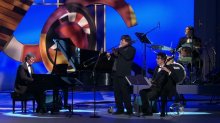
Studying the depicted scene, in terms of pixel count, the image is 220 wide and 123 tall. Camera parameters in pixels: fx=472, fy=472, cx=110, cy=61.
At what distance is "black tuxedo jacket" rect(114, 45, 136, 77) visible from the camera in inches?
403

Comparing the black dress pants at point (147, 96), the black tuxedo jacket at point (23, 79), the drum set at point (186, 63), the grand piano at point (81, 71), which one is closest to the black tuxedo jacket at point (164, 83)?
the black dress pants at point (147, 96)

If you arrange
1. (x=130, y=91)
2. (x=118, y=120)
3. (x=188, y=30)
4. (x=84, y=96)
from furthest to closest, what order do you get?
(x=84, y=96) → (x=188, y=30) → (x=130, y=91) → (x=118, y=120)

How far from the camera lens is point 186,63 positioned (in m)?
12.9

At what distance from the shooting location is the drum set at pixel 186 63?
11.7 metres

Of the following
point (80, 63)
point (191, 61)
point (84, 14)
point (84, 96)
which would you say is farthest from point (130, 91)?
point (84, 14)

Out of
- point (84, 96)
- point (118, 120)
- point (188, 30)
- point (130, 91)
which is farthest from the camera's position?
point (84, 96)

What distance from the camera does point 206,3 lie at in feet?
53.3

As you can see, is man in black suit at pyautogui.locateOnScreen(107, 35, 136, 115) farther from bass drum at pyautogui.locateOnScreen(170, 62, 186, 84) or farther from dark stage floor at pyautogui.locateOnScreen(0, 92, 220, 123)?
bass drum at pyautogui.locateOnScreen(170, 62, 186, 84)

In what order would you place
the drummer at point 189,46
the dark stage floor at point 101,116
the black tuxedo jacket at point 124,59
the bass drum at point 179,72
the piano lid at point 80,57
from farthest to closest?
the drummer at point 189,46 → the bass drum at point 179,72 → the black tuxedo jacket at point 124,59 → the piano lid at point 80,57 → the dark stage floor at point 101,116

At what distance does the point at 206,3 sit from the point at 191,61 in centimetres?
416

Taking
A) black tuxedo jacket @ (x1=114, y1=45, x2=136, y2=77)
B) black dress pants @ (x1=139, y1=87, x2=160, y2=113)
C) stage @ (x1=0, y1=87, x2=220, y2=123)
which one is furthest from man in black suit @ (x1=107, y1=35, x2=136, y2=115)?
stage @ (x1=0, y1=87, x2=220, y2=123)

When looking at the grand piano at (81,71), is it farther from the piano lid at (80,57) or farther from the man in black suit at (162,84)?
the man in black suit at (162,84)

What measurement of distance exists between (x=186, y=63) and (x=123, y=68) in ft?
10.3

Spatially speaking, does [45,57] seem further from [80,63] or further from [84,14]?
[80,63]
